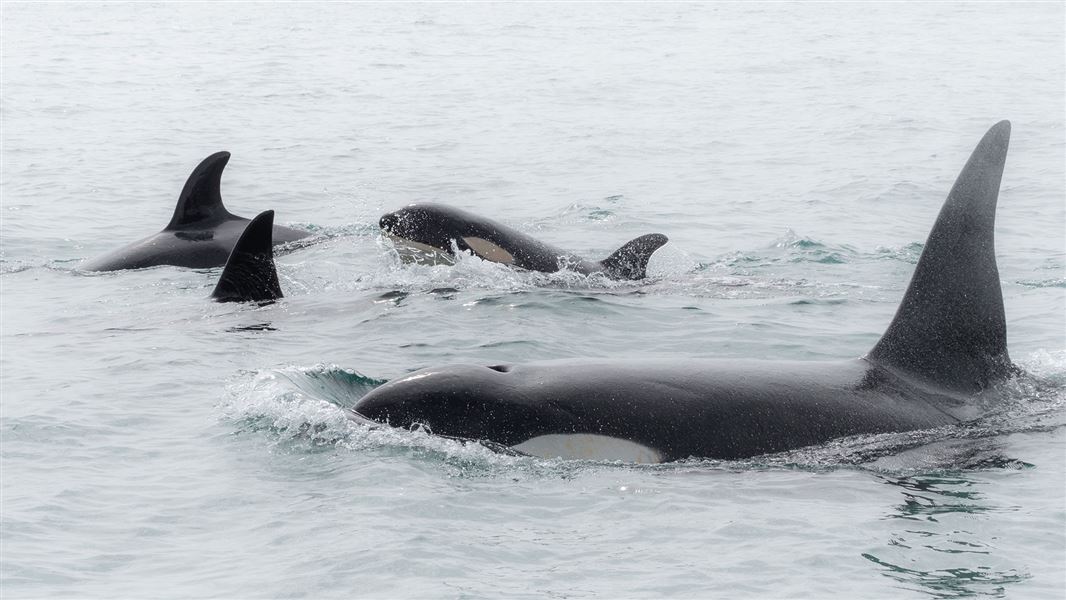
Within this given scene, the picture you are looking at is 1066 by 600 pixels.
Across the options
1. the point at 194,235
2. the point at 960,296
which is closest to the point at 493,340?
the point at 960,296

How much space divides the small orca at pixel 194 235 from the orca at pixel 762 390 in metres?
8.50

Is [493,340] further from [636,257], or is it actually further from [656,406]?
[656,406]

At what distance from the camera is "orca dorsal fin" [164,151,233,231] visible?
53.0 ft

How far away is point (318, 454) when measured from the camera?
8.11m

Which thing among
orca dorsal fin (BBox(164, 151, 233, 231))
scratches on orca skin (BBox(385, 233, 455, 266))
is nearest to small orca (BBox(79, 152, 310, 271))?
orca dorsal fin (BBox(164, 151, 233, 231))

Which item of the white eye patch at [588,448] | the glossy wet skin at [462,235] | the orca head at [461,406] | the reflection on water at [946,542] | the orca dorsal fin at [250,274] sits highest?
the glossy wet skin at [462,235]

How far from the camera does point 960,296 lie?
27.7ft

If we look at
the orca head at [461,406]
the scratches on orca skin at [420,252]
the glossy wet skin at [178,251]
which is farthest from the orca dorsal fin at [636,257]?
the orca head at [461,406]

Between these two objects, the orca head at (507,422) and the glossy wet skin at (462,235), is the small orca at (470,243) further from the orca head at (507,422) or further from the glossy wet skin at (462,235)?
the orca head at (507,422)

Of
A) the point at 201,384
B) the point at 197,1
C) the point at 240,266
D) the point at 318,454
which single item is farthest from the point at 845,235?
the point at 197,1

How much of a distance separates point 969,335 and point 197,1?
73.3m

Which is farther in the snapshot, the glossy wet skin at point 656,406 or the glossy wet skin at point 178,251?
the glossy wet skin at point 178,251

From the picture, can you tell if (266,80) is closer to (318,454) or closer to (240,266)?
(240,266)

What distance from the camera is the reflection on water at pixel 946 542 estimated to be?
6.43m
